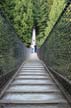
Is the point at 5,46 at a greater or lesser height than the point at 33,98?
greater

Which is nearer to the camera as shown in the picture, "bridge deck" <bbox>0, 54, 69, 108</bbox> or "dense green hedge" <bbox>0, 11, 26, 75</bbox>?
"bridge deck" <bbox>0, 54, 69, 108</bbox>

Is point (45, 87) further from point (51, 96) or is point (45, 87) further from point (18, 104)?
point (18, 104)

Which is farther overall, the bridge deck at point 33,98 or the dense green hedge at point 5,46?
the dense green hedge at point 5,46

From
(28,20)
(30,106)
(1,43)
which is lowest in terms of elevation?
(30,106)

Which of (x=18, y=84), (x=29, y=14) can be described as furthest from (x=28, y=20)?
(x=18, y=84)

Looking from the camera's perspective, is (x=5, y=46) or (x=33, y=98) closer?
(x=33, y=98)

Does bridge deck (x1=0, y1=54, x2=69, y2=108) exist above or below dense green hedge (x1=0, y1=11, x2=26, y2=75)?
below

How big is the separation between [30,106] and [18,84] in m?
2.26

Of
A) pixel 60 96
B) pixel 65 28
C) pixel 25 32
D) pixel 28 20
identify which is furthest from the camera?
pixel 28 20

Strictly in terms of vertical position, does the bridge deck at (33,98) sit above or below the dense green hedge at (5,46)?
below

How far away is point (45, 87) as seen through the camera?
21.0 feet

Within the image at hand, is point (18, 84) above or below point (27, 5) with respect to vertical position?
below

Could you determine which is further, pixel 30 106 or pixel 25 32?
pixel 25 32

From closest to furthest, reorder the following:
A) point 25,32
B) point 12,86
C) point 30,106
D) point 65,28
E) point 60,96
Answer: point 30,106
point 60,96
point 65,28
point 12,86
point 25,32
